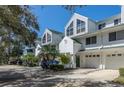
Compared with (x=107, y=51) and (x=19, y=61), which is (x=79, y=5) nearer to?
(x=107, y=51)

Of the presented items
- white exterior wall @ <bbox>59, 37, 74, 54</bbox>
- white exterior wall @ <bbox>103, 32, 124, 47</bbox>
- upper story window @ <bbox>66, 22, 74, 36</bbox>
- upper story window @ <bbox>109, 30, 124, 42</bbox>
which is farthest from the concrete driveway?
upper story window @ <bbox>66, 22, 74, 36</bbox>

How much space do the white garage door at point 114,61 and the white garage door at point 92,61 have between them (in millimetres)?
1576

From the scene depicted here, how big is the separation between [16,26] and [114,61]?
523 inches

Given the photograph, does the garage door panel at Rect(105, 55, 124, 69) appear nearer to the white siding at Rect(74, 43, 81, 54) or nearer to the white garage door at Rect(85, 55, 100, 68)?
the white garage door at Rect(85, 55, 100, 68)

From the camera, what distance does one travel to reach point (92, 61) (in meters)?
27.1

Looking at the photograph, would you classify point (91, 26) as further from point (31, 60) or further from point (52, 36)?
point (31, 60)

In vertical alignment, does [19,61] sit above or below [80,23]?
below

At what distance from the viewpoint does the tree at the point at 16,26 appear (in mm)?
13445

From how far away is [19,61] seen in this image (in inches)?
1743

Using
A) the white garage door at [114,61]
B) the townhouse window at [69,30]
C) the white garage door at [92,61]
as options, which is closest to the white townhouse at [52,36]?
the townhouse window at [69,30]

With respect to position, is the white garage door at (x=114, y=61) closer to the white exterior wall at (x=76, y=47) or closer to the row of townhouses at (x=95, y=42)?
the row of townhouses at (x=95, y=42)

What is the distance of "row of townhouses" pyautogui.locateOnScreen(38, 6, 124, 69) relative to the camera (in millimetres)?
23636
